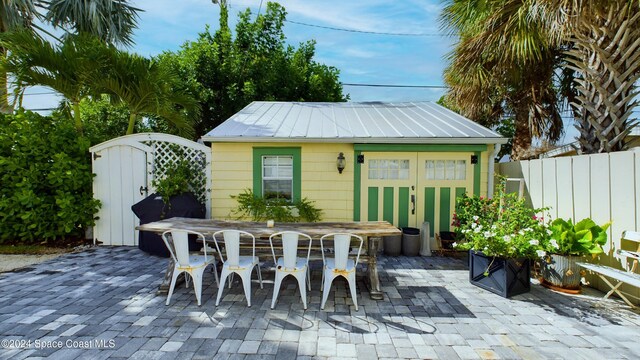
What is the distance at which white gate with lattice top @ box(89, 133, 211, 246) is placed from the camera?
19.2 ft

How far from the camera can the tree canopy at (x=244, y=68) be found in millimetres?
10812

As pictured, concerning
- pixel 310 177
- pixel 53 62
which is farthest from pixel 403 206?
pixel 53 62

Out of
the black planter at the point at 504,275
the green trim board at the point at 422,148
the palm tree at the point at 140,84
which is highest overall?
the palm tree at the point at 140,84

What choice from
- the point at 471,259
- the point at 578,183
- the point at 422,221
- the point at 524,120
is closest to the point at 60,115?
the point at 422,221

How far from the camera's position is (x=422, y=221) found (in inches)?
227

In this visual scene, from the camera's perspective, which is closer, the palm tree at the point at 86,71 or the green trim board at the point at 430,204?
the palm tree at the point at 86,71

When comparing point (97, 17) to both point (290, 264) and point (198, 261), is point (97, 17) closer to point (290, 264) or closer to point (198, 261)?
point (198, 261)

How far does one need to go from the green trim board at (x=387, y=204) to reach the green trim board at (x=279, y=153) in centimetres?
166

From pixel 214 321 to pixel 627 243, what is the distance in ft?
15.6

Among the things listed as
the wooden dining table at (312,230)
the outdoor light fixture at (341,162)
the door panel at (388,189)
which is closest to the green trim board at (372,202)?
the door panel at (388,189)

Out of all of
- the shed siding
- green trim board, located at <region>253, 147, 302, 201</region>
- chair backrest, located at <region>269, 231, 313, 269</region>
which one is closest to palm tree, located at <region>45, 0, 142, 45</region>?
the shed siding

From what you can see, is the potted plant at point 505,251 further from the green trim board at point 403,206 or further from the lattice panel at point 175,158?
the lattice panel at point 175,158

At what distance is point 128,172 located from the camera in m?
5.88

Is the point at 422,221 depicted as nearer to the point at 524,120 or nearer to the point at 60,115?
the point at 524,120
